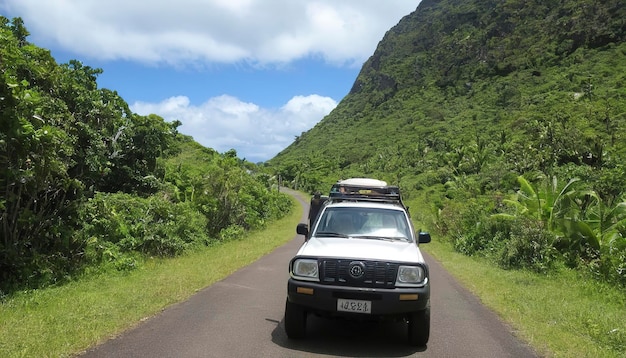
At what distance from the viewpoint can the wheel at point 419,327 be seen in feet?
19.9

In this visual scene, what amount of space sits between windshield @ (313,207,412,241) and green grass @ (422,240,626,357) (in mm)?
2241

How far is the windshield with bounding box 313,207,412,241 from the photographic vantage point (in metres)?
7.21

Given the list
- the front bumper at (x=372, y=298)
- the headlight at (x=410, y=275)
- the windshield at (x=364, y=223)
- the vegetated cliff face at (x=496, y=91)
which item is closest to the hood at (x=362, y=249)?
the headlight at (x=410, y=275)

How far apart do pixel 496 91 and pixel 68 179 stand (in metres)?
78.7

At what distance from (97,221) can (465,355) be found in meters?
9.51

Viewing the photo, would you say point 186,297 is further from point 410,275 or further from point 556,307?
point 556,307

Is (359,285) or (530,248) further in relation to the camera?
(530,248)

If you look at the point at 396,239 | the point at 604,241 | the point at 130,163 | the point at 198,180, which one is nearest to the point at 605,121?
the point at 604,241

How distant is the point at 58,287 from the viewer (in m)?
9.73

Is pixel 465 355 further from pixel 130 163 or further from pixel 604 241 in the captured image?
pixel 130 163

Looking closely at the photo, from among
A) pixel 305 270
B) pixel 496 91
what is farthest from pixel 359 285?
pixel 496 91

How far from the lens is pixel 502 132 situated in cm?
5197

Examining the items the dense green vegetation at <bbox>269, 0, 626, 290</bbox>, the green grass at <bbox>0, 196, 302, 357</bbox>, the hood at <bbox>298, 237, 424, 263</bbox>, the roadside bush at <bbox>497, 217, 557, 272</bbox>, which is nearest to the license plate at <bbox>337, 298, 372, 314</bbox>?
the hood at <bbox>298, 237, 424, 263</bbox>

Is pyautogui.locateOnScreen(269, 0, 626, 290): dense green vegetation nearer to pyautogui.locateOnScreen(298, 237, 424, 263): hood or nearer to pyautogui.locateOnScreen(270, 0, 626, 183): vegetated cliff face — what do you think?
pyautogui.locateOnScreen(270, 0, 626, 183): vegetated cliff face
